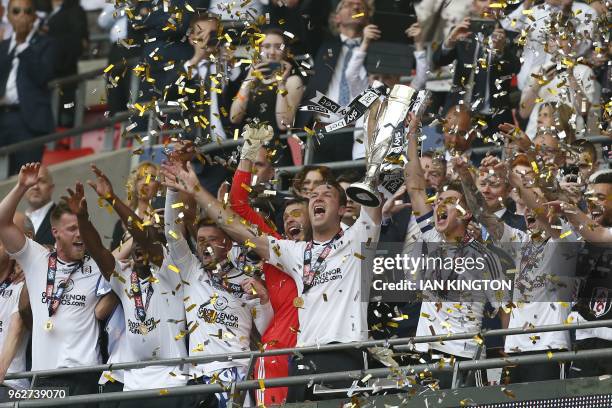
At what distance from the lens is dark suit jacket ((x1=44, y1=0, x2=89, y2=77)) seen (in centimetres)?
1759

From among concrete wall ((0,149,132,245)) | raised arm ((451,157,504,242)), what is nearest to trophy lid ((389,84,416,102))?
raised arm ((451,157,504,242))

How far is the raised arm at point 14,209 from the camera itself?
11.9 meters

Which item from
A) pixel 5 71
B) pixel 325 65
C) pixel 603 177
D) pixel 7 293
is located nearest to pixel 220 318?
pixel 7 293

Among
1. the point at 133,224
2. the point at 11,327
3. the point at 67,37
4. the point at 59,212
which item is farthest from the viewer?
the point at 67,37

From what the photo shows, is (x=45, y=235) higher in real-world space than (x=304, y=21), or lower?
lower

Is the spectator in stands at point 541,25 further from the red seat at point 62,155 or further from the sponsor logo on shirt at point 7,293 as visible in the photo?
the red seat at point 62,155

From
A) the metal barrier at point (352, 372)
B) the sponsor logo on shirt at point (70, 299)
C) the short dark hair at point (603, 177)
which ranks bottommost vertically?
the metal barrier at point (352, 372)

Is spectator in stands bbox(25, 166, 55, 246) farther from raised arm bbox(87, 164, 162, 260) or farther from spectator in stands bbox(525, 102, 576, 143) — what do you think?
spectator in stands bbox(525, 102, 576, 143)

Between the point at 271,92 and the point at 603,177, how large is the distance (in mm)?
3284

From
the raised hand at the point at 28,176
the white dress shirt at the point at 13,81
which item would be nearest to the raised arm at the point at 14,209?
the raised hand at the point at 28,176

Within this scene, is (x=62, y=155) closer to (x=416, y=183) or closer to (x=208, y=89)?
(x=208, y=89)

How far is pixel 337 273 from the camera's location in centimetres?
1113

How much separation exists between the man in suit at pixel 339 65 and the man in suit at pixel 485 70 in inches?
34.3

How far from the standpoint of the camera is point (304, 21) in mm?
15062
